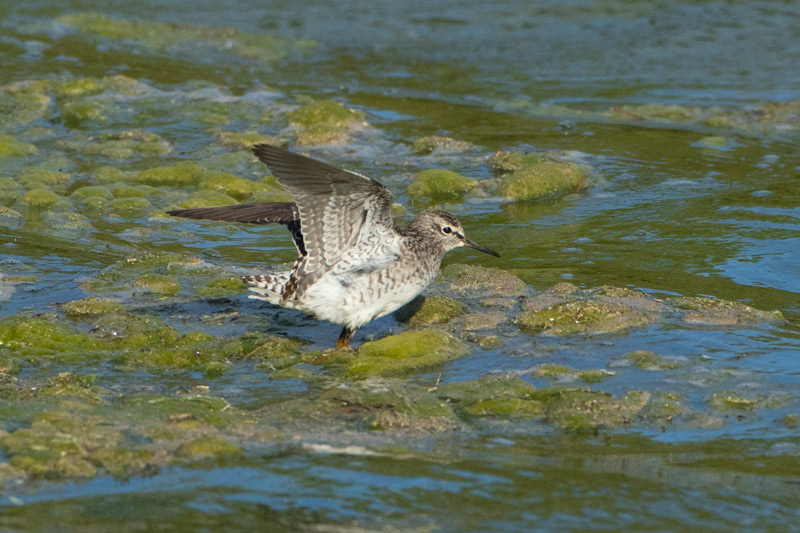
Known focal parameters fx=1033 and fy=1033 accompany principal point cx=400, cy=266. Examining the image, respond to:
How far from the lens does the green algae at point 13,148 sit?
10.5m

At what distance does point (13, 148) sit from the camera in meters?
10.6

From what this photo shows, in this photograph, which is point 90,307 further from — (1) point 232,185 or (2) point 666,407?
(2) point 666,407

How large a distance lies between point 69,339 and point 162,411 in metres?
1.49

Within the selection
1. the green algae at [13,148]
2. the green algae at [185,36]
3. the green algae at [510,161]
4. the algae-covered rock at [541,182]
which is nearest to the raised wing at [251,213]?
the algae-covered rock at [541,182]

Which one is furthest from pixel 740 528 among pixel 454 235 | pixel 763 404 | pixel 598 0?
pixel 598 0

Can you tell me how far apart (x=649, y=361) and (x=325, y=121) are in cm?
642

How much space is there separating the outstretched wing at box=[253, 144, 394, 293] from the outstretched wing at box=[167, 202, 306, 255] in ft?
1.40

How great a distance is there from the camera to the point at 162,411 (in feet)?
17.3

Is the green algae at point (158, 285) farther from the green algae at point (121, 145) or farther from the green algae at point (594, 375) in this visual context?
the green algae at point (121, 145)

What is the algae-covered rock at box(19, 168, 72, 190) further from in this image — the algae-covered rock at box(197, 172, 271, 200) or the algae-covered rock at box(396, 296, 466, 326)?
the algae-covered rock at box(396, 296, 466, 326)

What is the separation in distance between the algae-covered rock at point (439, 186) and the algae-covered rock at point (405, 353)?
11.4 ft

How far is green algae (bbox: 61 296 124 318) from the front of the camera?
7.00 metres

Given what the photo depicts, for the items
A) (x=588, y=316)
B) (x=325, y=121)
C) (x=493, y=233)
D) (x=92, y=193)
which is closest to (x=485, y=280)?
(x=588, y=316)

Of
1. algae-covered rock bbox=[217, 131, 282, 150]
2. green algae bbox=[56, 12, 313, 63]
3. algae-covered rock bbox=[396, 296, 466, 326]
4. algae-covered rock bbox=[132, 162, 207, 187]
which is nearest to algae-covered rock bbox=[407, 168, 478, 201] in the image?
algae-covered rock bbox=[217, 131, 282, 150]
